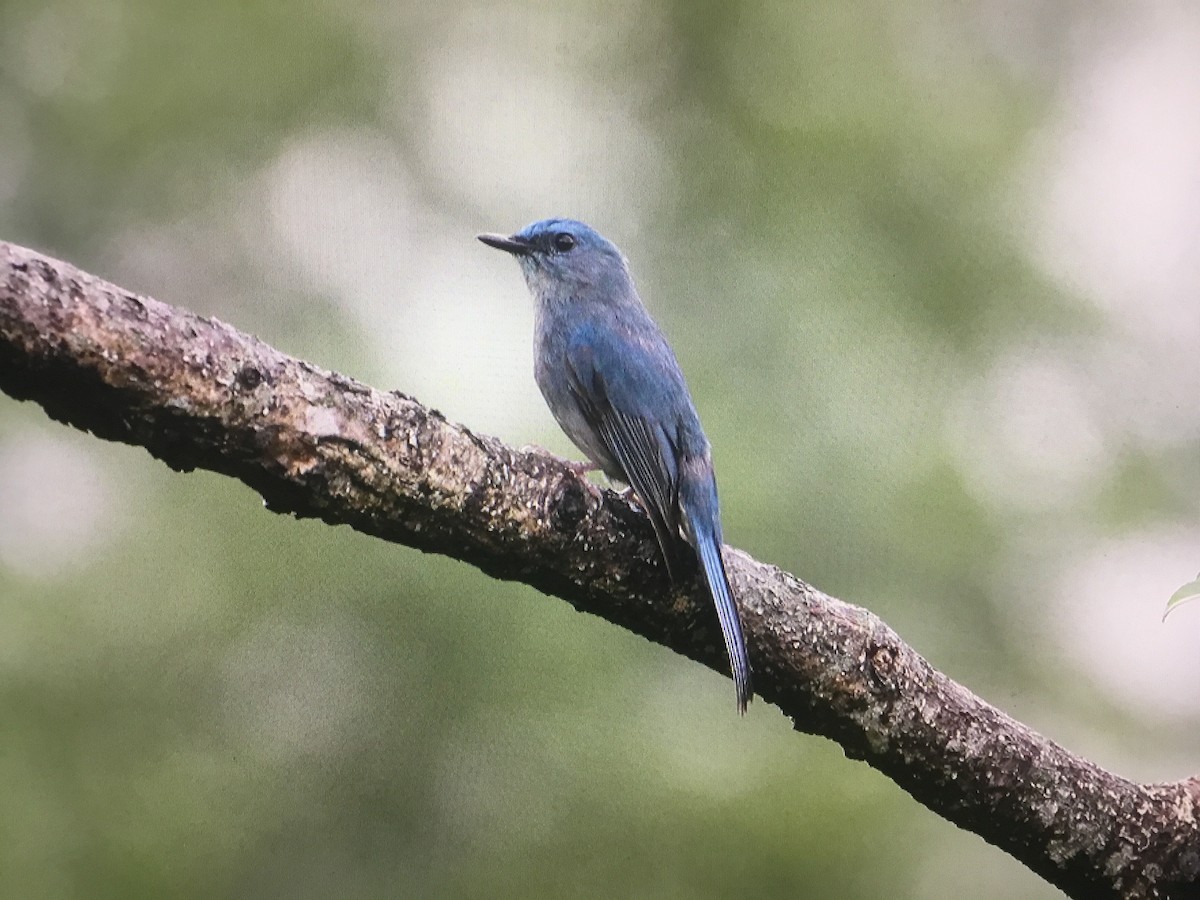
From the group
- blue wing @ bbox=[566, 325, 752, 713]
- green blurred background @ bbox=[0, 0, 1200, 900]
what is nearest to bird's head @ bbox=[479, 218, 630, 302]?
green blurred background @ bbox=[0, 0, 1200, 900]

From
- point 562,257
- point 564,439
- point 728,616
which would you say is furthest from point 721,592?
point 562,257

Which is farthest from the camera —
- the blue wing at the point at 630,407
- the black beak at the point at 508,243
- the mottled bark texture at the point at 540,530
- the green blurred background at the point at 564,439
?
the black beak at the point at 508,243

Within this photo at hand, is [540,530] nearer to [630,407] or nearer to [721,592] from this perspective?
[721,592]

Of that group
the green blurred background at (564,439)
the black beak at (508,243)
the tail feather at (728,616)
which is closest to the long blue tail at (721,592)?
the tail feather at (728,616)

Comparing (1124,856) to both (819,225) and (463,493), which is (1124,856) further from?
(819,225)

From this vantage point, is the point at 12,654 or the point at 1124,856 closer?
the point at 1124,856

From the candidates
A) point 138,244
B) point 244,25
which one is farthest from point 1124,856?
point 244,25

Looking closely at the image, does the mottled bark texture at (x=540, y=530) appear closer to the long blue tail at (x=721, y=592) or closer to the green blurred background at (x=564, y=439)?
the long blue tail at (x=721, y=592)
